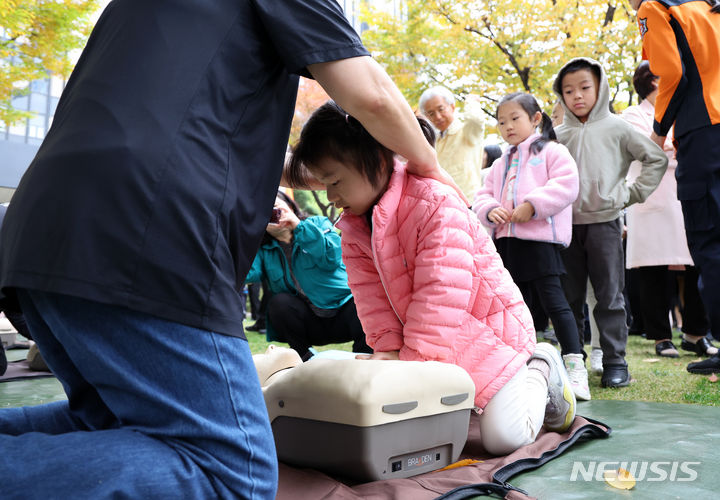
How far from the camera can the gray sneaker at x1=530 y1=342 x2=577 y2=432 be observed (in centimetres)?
218

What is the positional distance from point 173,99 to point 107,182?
19 centimetres

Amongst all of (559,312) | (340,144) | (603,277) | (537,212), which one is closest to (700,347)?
(603,277)

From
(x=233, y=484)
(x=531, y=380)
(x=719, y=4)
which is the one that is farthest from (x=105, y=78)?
(x=719, y=4)

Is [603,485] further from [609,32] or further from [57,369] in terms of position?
[609,32]

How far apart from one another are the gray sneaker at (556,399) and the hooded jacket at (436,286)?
0.27ft

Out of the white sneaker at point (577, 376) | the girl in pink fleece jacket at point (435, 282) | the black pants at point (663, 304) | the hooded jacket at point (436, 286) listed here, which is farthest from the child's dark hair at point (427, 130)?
the black pants at point (663, 304)

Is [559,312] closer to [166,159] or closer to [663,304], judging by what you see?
[663,304]

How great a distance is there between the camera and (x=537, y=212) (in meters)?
3.08

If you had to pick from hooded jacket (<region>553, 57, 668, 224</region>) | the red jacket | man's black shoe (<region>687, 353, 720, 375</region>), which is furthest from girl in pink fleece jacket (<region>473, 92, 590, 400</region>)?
man's black shoe (<region>687, 353, 720, 375</region>)

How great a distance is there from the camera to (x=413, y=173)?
6.72 ft

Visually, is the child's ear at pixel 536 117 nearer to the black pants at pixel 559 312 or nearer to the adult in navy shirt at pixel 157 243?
the black pants at pixel 559 312

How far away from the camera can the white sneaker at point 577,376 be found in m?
2.89

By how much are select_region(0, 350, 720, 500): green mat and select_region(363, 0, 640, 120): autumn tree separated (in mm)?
7864

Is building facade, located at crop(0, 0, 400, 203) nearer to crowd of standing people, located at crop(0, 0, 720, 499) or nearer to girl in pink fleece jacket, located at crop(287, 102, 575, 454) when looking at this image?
girl in pink fleece jacket, located at crop(287, 102, 575, 454)
